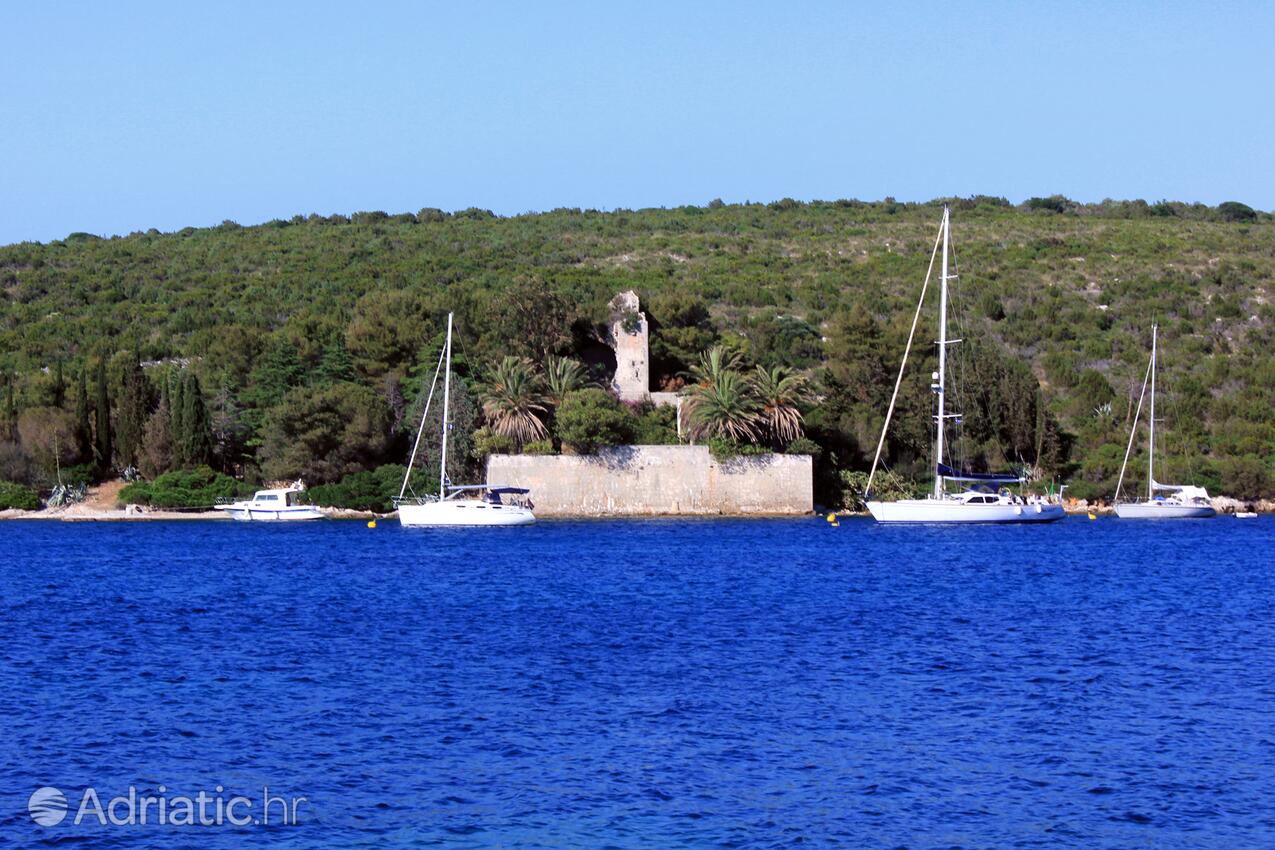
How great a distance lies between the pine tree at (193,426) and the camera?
5112 cm

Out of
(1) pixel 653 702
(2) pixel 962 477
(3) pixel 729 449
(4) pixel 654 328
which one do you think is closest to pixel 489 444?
(3) pixel 729 449

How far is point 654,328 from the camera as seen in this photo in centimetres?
5584

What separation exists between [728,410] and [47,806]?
3680 cm

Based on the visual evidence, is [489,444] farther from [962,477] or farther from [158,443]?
[962,477]

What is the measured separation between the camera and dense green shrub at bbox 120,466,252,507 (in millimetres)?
50906

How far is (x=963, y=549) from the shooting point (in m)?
39.7

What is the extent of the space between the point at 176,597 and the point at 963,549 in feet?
66.4

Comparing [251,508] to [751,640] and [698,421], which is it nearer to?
[698,421]

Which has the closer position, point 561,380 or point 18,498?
point 561,380

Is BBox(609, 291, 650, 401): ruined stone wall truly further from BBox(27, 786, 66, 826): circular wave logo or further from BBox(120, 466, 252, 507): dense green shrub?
BBox(27, 786, 66, 826): circular wave logo

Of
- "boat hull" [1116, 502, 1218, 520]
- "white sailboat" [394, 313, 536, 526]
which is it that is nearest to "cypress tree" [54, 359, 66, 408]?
"white sailboat" [394, 313, 536, 526]

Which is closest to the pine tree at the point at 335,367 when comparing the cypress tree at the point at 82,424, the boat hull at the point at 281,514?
the boat hull at the point at 281,514

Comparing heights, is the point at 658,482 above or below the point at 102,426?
below

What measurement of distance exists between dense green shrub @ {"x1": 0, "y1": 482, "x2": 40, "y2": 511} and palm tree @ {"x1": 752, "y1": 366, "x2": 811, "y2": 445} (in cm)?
2496
